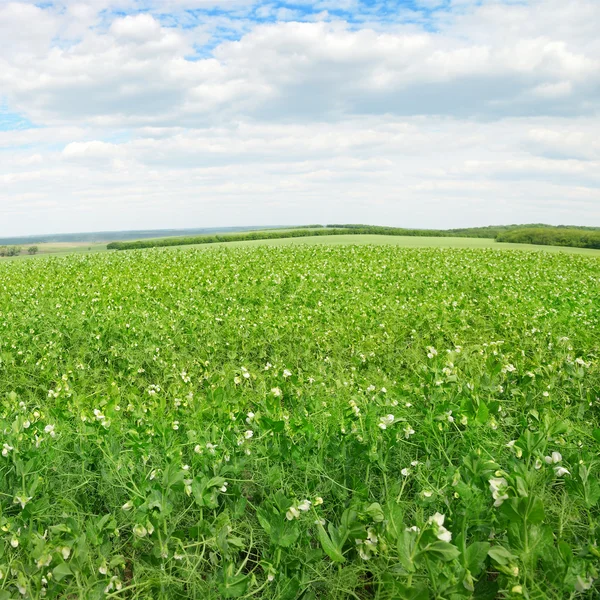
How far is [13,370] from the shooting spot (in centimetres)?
923

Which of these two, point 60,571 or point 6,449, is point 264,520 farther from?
point 6,449

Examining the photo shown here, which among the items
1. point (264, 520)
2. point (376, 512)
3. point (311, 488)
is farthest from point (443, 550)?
point (311, 488)

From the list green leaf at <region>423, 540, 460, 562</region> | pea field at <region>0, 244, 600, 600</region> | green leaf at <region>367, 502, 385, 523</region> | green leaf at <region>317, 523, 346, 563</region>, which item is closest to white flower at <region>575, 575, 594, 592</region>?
pea field at <region>0, 244, 600, 600</region>

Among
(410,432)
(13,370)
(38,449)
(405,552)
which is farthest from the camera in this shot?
(13,370)

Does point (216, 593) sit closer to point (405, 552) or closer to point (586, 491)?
point (405, 552)

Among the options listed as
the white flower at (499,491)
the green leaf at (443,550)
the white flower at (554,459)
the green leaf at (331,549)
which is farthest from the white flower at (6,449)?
the white flower at (554,459)

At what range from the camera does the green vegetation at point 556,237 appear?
33.8m

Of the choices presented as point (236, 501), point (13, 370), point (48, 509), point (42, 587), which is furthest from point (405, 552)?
point (13, 370)

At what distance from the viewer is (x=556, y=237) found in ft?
117

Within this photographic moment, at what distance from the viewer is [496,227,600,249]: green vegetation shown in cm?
3381

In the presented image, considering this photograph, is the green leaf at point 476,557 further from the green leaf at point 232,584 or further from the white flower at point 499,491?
the green leaf at point 232,584

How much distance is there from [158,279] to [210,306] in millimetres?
4247

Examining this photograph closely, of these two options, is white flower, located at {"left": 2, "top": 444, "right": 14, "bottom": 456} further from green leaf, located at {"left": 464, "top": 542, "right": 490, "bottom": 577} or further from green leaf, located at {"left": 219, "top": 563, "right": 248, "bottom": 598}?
green leaf, located at {"left": 464, "top": 542, "right": 490, "bottom": 577}

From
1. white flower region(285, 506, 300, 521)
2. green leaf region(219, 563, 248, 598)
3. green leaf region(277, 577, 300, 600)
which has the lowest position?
green leaf region(277, 577, 300, 600)
